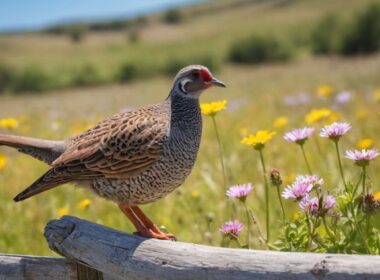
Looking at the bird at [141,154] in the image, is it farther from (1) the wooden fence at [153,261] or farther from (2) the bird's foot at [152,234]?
(1) the wooden fence at [153,261]

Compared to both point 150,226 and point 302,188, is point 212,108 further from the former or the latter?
point 302,188

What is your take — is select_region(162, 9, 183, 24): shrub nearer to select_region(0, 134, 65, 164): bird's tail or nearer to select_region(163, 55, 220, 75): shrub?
select_region(163, 55, 220, 75): shrub

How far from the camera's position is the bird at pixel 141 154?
2992 mm

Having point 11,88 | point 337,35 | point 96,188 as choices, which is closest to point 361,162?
point 96,188

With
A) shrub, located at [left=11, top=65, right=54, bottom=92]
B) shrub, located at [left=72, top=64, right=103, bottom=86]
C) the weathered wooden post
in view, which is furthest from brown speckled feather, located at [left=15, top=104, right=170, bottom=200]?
shrub, located at [left=72, top=64, right=103, bottom=86]

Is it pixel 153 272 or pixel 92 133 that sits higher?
pixel 92 133

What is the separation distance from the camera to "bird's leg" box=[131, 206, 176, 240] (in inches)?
123

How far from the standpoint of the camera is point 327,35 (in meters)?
32.9

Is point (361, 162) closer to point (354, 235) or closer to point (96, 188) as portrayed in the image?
point (354, 235)

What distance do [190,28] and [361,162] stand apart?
54362 mm

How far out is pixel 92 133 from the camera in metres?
3.22

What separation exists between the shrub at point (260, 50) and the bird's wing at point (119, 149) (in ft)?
103

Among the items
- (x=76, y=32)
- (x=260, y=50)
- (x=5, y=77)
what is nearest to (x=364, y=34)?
(x=260, y=50)

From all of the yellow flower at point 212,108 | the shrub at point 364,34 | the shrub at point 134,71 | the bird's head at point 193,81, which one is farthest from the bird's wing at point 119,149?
the shrub at point 134,71
